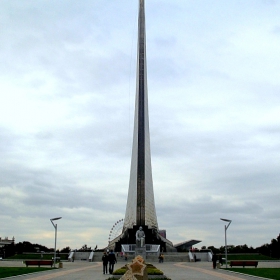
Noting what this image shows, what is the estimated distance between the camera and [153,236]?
36.1 metres

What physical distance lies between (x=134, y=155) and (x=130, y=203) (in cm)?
427

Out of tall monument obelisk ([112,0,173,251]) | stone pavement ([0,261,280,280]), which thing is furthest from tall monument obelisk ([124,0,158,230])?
stone pavement ([0,261,280,280])

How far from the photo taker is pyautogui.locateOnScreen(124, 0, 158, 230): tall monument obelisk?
37.7m

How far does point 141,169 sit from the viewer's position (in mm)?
37938

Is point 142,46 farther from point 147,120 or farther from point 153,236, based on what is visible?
point 153,236

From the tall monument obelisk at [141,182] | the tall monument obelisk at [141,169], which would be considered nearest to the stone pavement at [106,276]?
Answer: the tall monument obelisk at [141,182]

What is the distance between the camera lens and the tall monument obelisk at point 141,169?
3769cm

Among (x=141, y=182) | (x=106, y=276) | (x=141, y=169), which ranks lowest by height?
(x=106, y=276)

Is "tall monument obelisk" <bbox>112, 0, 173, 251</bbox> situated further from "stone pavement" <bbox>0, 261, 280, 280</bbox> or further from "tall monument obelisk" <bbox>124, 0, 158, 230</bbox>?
"stone pavement" <bbox>0, 261, 280, 280</bbox>

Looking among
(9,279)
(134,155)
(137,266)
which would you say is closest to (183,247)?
(134,155)

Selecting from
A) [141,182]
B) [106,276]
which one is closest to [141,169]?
[141,182]

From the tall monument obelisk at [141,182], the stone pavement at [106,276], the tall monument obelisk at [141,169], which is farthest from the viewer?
the tall monument obelisk at [141,169]

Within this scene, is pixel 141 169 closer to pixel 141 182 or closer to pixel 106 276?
pixel 141 182

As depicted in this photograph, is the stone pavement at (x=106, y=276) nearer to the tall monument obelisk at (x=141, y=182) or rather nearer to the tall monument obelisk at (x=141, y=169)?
the tall monument obelisk at (x=141, y=182)
